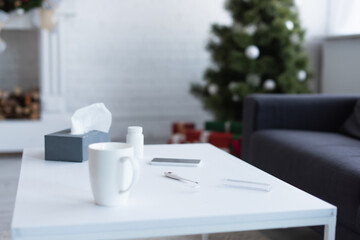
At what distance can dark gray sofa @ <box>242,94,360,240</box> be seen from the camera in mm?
1441

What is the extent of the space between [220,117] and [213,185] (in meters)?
2.34

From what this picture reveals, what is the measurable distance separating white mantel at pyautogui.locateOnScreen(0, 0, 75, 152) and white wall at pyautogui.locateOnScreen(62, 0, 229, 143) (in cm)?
45

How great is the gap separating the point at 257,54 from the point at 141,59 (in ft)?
4.13

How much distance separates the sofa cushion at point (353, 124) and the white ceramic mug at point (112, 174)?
5.03ft

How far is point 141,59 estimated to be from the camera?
13.1ft

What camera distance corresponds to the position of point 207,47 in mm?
3510

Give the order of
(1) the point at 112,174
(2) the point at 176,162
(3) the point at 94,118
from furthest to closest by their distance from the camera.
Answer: (3) the point at 94,118 → (2) the point at 176,162 → (1) the point at 112,174

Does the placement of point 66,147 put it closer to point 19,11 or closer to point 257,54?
point 257,54

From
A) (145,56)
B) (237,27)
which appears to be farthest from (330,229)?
(145,56)

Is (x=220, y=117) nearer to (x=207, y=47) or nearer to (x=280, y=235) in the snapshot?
(x=207, y=47)

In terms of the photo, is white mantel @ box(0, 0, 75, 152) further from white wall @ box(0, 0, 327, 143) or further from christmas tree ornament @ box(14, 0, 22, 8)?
white wall @ box(0, 0, 327, 143)

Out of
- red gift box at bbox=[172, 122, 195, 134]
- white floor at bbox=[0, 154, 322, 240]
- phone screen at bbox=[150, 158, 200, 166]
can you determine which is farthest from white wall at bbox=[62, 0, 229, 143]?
phone screen at bbox=[150, 158, 200, 166]

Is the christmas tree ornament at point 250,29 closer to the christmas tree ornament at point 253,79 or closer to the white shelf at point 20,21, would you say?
the christmas tree ornament at point 253,79

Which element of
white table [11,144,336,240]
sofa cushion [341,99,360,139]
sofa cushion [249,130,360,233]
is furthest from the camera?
sofa cushion [341,99,360,139]
